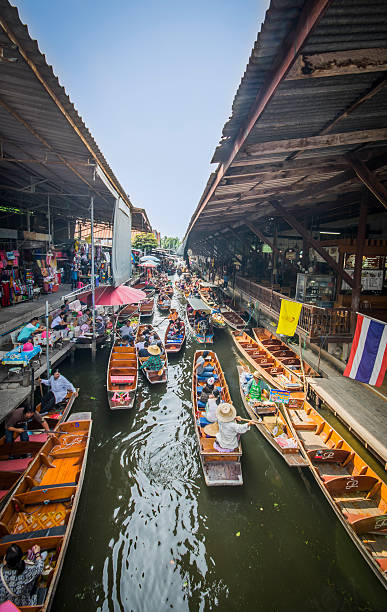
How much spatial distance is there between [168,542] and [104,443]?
133 inches

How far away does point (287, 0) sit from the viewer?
2229 mm

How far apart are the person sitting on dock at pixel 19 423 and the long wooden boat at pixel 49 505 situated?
593 mm

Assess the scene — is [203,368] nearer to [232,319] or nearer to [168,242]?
[232,319]

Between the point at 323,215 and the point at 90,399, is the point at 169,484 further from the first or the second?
the point at 323,215

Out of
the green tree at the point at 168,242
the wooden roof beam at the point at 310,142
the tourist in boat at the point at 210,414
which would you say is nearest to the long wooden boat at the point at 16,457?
the tourist in boat at the point at 210,414

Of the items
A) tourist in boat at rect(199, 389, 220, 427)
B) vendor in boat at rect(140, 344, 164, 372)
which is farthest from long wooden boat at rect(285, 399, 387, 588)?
vendor in boat at rect(140, 344, 164, 372)

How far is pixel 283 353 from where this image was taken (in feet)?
40.4

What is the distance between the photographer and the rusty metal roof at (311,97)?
2367 millimetres

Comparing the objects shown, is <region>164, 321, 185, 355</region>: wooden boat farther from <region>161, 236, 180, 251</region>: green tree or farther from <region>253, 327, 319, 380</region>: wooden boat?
<region>161, 236, 180, 251</region>: green tree

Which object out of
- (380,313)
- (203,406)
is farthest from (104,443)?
(380,313)

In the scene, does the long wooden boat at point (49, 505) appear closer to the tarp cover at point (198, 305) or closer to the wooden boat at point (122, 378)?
the wooden boat at point (122, 378)

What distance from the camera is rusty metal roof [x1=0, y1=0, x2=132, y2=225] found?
338cm

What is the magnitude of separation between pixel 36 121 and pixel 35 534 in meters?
7.64

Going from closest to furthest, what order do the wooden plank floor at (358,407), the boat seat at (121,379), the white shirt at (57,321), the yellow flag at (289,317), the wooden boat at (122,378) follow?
1. the wooden plank floor at (358,407)
2. the wooden boat at (122,378)
3. the yellow flag at (289,317)
4. the boat seat at (121,379)
5. the white shirt at (57,321)
